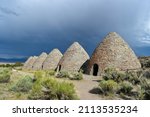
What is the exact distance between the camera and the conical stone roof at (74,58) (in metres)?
28.2

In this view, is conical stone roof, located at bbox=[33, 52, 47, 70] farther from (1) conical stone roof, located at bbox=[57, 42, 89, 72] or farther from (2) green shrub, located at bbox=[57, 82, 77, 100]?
(2) green shrub, located at bbox=[57, 82, 77, 100]

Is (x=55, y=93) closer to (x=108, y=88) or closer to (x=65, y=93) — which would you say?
(x=65, y=93)

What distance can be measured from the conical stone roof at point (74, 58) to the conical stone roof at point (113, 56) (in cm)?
255

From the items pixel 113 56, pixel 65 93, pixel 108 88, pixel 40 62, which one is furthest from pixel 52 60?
pixel 65 93

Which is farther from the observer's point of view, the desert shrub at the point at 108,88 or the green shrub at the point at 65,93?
the desert shrub at the point at 108,88

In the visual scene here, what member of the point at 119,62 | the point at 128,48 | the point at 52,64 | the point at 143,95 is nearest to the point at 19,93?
the point at 143,95

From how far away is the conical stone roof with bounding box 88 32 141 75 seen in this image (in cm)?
2430

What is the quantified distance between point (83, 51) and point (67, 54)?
1601 millimetres

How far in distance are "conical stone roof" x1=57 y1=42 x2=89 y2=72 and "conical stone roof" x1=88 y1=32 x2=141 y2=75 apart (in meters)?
2.55

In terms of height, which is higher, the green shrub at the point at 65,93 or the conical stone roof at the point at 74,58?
the conical stone roof at the point at 74,58

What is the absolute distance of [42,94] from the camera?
467 inches

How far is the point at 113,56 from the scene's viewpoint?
80.4 ft

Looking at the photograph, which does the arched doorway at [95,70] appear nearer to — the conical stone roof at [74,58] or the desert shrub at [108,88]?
the conical stone roof at [74,58]

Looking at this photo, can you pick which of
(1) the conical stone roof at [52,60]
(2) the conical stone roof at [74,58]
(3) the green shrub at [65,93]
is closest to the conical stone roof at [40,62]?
(1) the conical stone roof at [52,60]
